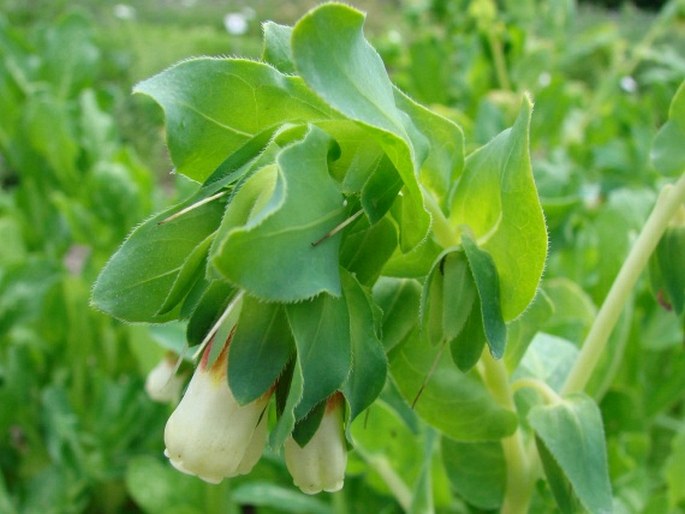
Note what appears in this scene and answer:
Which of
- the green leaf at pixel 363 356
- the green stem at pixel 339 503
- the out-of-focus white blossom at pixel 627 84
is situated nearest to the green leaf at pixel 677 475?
the green stem at pixel 339 503

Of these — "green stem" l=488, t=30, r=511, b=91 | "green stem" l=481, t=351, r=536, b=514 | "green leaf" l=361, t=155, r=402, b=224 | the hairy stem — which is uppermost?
"green leaf" l=361, t=155, r=402, b=224

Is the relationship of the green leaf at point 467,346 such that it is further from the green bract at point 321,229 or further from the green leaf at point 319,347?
the green leaf at point 319,347

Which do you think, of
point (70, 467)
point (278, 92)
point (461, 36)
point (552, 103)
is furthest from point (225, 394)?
point (461, 36)

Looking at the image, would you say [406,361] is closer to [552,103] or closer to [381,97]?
[381,97]

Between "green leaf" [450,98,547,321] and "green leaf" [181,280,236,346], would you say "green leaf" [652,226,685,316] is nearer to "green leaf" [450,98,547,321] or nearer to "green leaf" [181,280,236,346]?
"green leaf" [450,98,547,321]

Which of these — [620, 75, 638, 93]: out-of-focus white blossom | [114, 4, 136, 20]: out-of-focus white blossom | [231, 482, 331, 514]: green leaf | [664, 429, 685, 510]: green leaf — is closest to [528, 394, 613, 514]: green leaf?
[664, 429, 685, 510]: green leaf

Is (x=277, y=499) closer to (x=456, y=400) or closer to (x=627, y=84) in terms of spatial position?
(x=456, y=400)

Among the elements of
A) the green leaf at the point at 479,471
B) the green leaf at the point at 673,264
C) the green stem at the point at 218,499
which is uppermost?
the green leaf at the point at 673,264
